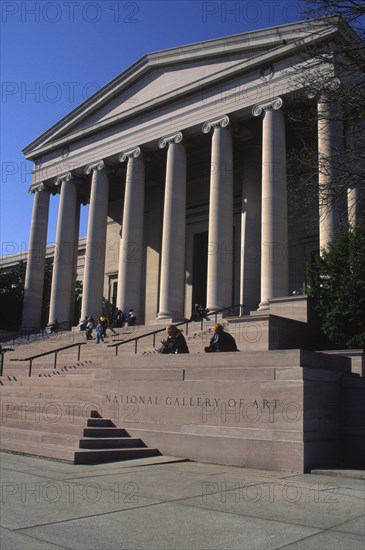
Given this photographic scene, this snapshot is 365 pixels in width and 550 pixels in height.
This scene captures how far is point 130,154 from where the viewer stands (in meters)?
39.2

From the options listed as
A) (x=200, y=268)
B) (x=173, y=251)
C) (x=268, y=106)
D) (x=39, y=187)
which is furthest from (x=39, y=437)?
(x=39, y=187)

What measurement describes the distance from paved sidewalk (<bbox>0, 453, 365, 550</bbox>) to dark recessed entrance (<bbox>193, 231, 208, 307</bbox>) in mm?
31199

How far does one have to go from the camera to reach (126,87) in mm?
40500

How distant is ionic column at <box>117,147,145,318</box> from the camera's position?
36562mm

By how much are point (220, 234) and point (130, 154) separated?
11098 millimetres

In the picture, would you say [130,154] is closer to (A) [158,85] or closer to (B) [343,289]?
(A) [158,85]

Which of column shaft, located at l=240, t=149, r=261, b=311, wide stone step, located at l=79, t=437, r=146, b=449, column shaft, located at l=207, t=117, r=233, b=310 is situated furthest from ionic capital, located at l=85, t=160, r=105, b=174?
wide stone step, located at l=79, t=437, r=146, b=449

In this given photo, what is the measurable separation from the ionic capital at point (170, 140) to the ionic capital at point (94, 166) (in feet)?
18.7

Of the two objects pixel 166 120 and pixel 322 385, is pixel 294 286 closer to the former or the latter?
pixel 166 120

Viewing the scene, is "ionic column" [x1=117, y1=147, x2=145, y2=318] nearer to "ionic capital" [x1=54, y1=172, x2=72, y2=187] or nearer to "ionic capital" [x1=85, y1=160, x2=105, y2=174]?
"ionic capital" [x1=85, y1=160, x2=105, y2=174]

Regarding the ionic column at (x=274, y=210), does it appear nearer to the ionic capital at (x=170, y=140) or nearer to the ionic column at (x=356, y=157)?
the ionic capital at (x=170, y=140)

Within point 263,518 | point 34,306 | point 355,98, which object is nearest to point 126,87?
point 34,306

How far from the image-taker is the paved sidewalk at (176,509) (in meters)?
5.72

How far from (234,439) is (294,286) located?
24.8 m
